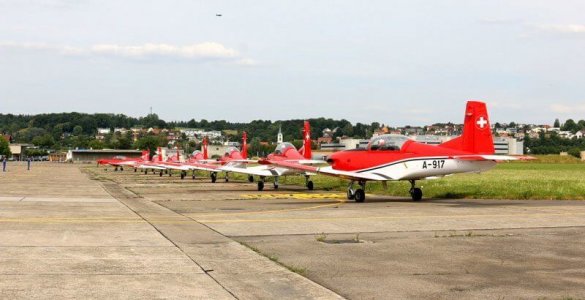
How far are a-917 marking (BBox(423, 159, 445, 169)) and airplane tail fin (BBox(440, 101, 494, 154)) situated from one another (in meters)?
1.10

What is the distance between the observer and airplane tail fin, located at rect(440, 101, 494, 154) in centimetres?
2469

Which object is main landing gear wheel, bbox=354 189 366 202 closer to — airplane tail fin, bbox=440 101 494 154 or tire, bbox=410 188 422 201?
tire, bbox=410 188 422 201

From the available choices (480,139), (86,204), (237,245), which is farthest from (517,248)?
(86,204)

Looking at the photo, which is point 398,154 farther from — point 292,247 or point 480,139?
point 292,247

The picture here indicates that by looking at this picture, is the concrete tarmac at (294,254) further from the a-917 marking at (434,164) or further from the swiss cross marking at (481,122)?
the swiss cross marking at (481,122)

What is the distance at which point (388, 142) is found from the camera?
26203 mm

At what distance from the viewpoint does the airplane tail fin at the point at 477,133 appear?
81.0 feet

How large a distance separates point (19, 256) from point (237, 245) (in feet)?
12.5

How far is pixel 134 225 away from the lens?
53.8 ft

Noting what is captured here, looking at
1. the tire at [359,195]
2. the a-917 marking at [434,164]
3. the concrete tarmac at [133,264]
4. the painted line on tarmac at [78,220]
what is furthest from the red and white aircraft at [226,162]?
the concrete tarmac at [133,264]

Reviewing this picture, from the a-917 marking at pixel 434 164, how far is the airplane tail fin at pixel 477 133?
43.4 inches

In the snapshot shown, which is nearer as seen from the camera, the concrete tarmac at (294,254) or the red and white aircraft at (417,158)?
the concrete tarmac at (294,254)

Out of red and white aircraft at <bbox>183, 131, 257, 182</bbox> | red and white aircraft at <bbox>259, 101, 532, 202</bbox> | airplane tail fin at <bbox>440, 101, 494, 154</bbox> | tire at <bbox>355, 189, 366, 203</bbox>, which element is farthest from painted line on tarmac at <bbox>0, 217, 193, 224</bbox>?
red and white aircraft at <bbox>183, 131, 257, 182</bbox>

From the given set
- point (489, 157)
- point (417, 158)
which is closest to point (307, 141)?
point (417, 158)
